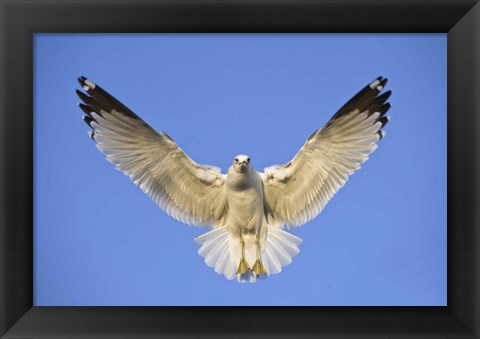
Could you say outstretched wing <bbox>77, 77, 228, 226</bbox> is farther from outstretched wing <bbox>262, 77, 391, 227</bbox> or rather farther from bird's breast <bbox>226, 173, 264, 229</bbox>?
outstretched wing <bbox>262, 77, 391, 227</bbox>

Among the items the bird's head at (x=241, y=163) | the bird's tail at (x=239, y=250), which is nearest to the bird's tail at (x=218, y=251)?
the bird's tail at (x=239, y=250)

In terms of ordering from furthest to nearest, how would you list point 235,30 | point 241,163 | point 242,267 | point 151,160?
point 242,267, point 151,160, point 241,163, point 235,30

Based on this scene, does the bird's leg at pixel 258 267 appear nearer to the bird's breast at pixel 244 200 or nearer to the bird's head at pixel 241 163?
the bird's breast at pixel 244 200

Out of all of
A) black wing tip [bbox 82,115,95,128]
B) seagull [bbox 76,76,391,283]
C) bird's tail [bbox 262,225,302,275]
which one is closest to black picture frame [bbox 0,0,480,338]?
seagull [bbox 76,76,391,283]

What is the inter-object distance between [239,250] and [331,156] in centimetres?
75

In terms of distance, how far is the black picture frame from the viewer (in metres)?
2.44

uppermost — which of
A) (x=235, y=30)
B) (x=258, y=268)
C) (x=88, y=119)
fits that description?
(x=235, y=30)

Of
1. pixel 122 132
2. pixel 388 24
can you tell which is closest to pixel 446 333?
pixel 388 24

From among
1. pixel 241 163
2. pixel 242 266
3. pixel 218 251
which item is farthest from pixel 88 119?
pixel 242 266

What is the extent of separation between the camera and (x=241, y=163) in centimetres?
344

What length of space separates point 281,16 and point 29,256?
131cm

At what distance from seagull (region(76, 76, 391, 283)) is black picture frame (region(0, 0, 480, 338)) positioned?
822 millimetres

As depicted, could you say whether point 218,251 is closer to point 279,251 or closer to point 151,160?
point 279,251

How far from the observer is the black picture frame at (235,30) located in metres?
2.44
